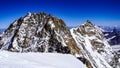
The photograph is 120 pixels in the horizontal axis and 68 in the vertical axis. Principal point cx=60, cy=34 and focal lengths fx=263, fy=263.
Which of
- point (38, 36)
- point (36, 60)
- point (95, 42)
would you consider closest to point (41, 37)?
point (38, 36)

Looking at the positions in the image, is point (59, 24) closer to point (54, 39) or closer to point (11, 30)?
point (54, 39)

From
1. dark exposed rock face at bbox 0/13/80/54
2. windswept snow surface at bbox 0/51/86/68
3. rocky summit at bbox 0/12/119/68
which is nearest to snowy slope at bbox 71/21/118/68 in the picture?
rocky summit at bbox 0/12/119/68

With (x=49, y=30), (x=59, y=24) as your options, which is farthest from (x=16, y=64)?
(x=59, y=24)

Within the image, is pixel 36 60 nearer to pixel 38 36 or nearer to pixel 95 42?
pixel 38 36

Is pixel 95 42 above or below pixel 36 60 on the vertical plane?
above

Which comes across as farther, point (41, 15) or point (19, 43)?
point (41, 15)

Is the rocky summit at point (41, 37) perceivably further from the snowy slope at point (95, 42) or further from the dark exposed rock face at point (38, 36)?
the snowy slope at point (95, 42)
